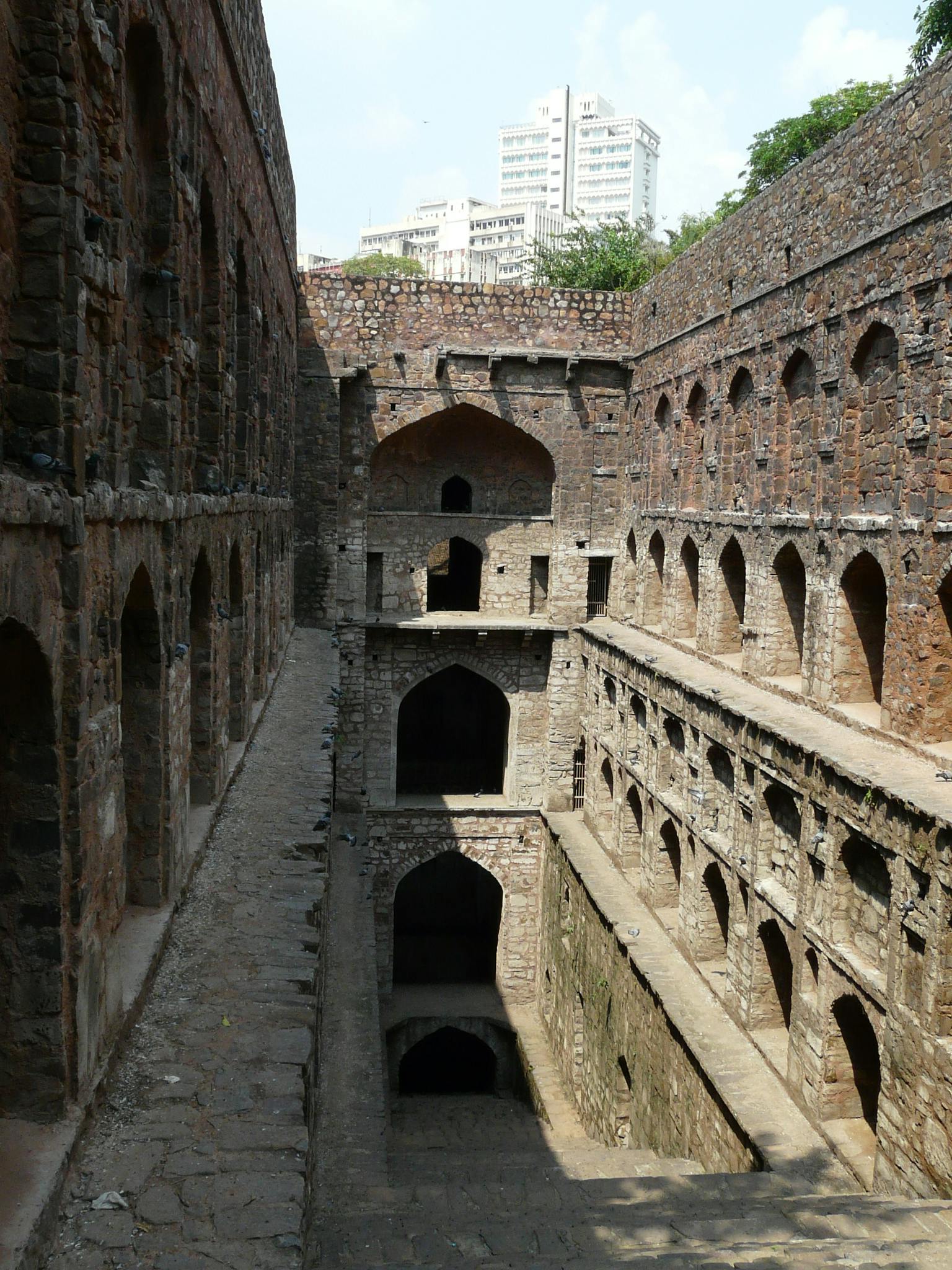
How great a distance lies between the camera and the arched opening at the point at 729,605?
44.2 ft

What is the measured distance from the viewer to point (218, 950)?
5602 millimetres

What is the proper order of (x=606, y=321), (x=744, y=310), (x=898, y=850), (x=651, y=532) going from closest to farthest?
(x=898, y=850)
(x=744, y=310)
(x=651, y=532)
(x=606, y=321)

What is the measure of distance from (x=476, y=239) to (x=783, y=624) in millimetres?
83628

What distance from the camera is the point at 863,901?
8.58m

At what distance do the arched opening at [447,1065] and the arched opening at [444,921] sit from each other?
122cm

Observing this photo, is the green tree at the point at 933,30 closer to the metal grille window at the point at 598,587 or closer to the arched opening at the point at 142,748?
the metal grille window at the point at 598,587

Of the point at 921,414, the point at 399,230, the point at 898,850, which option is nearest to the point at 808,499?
the point at 921,414

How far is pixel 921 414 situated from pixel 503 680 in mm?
9767

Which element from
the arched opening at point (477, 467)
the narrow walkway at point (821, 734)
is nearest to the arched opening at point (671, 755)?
the narrow walkway at point (821, 734)

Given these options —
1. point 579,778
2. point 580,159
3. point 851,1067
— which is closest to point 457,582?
point 579,778

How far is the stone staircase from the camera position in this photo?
5.34 m

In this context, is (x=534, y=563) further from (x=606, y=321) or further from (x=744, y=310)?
(x=744, y=310)

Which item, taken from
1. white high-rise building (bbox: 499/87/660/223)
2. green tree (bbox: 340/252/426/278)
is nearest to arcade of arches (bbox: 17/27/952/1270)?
green tree (bbox: 340/252/426/278)

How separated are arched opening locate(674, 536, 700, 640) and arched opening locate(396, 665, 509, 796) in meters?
6.03
